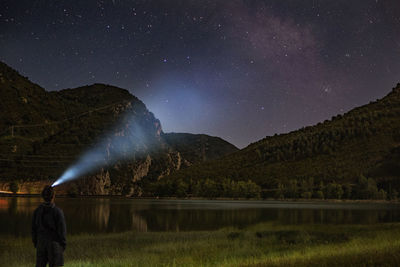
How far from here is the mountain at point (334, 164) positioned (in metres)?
132

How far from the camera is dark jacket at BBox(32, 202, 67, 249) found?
9867 mm

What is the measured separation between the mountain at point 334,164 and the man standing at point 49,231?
12520cm

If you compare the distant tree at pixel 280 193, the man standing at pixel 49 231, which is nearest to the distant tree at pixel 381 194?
the distant tree at pixel 280 193

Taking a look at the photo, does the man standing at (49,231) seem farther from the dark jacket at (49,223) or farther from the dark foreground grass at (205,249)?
the dark foreground grass at (205,249)

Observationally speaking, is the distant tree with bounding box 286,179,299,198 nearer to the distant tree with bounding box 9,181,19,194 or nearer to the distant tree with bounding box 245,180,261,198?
the distant tree with bounding box 245,180,261,198

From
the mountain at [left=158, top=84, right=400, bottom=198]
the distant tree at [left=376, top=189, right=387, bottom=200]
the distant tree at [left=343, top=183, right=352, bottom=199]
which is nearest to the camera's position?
the distant tree at [left=376, top=189, right=387, bottom=200]

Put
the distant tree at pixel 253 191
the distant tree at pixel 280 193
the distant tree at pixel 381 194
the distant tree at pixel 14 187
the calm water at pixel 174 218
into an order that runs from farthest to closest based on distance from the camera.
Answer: the distant tree at pixel 14 187, the distant tree at pixel 253 191, the distant tree at pixel 280 193, the distant tree at pixel 381 194, the calm water at pixel 174 218

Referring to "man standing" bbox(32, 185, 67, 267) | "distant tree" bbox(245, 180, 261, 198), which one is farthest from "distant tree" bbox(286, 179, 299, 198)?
"man standing" bbox(32, 185, 67, 267)

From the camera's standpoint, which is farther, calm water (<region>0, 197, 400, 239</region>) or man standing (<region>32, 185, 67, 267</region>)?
calm water (<region>0, 197, 400, 239</region>)

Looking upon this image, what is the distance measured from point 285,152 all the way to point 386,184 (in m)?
52.1

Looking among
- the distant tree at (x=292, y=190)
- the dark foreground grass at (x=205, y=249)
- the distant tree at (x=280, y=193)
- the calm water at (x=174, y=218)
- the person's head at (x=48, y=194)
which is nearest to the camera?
the person's head at (x=48, y=194)

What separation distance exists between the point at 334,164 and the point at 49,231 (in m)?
146

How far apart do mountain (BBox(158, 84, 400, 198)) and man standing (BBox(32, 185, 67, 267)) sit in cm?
12520

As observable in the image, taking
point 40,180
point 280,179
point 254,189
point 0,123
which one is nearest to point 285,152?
point 280,179
